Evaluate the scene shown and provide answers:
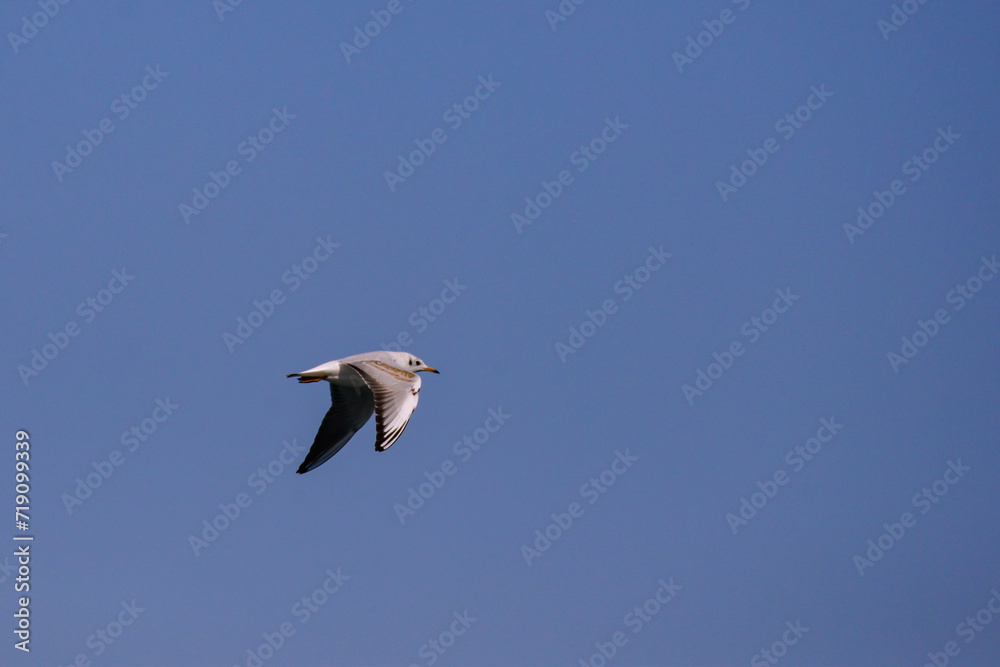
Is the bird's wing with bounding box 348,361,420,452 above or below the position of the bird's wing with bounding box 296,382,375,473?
above

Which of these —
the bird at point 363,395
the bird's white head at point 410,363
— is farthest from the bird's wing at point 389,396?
the bird's white head at point 410,363

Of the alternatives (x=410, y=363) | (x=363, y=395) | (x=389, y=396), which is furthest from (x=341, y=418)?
(x=389, y=396)

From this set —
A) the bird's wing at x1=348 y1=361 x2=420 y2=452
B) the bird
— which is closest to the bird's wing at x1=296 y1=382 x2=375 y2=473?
the bird

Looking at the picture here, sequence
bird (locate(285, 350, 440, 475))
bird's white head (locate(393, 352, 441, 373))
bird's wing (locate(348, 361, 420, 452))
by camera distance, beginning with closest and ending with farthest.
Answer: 1. bird's wing (locate(348, 361, 420, 452))
2. bird (locate(285, 350, 440, 475))
3. bird's white head (locate(393, 352, 441, 373))

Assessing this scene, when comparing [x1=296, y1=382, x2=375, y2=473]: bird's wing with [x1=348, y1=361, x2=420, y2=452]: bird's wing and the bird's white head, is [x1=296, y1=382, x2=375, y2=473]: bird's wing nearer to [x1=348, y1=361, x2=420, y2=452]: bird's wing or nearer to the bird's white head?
the bird's white head

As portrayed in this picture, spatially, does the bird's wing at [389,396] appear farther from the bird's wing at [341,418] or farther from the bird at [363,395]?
the bird's wing at [341,418]

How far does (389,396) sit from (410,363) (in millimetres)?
2493

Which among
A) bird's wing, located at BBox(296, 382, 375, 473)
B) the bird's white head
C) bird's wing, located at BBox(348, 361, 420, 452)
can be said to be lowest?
bird's wing, located at BBox(296, 382, 375, 473)

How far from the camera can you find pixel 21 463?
16.8 meters

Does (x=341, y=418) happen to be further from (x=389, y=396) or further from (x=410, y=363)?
(x=389, y=396)

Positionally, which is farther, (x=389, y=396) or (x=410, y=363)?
(x=410, y=363)

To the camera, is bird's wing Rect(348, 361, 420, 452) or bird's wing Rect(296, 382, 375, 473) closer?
bird's wing Rect(348, 361, 420, 452)

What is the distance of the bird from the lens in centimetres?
1322

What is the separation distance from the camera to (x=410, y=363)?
52.2ft
